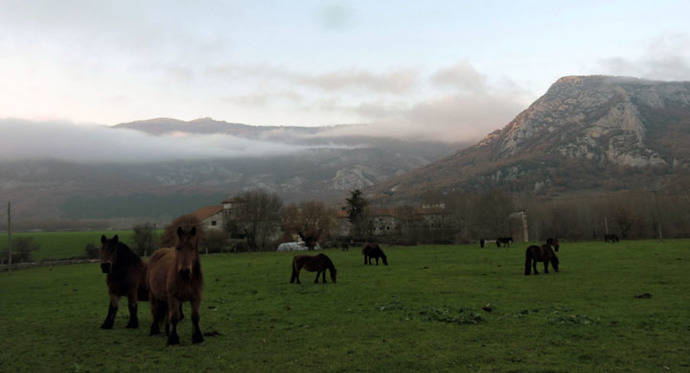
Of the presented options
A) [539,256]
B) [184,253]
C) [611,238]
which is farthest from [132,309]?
[611,238]

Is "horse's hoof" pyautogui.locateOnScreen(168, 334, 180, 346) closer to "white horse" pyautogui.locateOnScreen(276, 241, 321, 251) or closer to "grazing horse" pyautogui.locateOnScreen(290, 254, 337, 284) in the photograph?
"grazing horse" pyautogui.locateOnScreen(290, 254, 337, 284)

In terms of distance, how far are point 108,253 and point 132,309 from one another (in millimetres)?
1795

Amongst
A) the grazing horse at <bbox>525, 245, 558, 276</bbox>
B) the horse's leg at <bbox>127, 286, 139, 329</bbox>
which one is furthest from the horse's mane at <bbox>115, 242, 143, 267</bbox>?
the grazing horse at <bbox>525, 245, 558, 276</bbox>

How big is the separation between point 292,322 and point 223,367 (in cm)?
511

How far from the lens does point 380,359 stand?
910 centimetres

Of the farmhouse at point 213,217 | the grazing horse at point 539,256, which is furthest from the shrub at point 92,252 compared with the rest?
the grazing horse at point 539,256

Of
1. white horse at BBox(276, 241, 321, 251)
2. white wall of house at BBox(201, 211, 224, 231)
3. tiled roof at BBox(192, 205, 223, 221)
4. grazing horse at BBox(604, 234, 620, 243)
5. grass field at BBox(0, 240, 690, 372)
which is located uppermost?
tiled roof at BBox(192, 205, 223, 221)

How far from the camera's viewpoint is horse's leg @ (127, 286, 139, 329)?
1271cm

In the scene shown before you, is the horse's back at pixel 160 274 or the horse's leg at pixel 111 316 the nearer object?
the horse's back at pixel 160 274

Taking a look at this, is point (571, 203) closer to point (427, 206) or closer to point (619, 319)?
point (427, 206)

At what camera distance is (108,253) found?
12.6 metres

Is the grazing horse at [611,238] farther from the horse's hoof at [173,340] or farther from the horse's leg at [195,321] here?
the horse's hoof at [173,340]

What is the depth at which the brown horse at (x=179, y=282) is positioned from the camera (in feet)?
32.6

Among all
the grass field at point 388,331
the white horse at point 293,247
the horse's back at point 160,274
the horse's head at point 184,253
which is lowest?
the white horse at point 293,247
